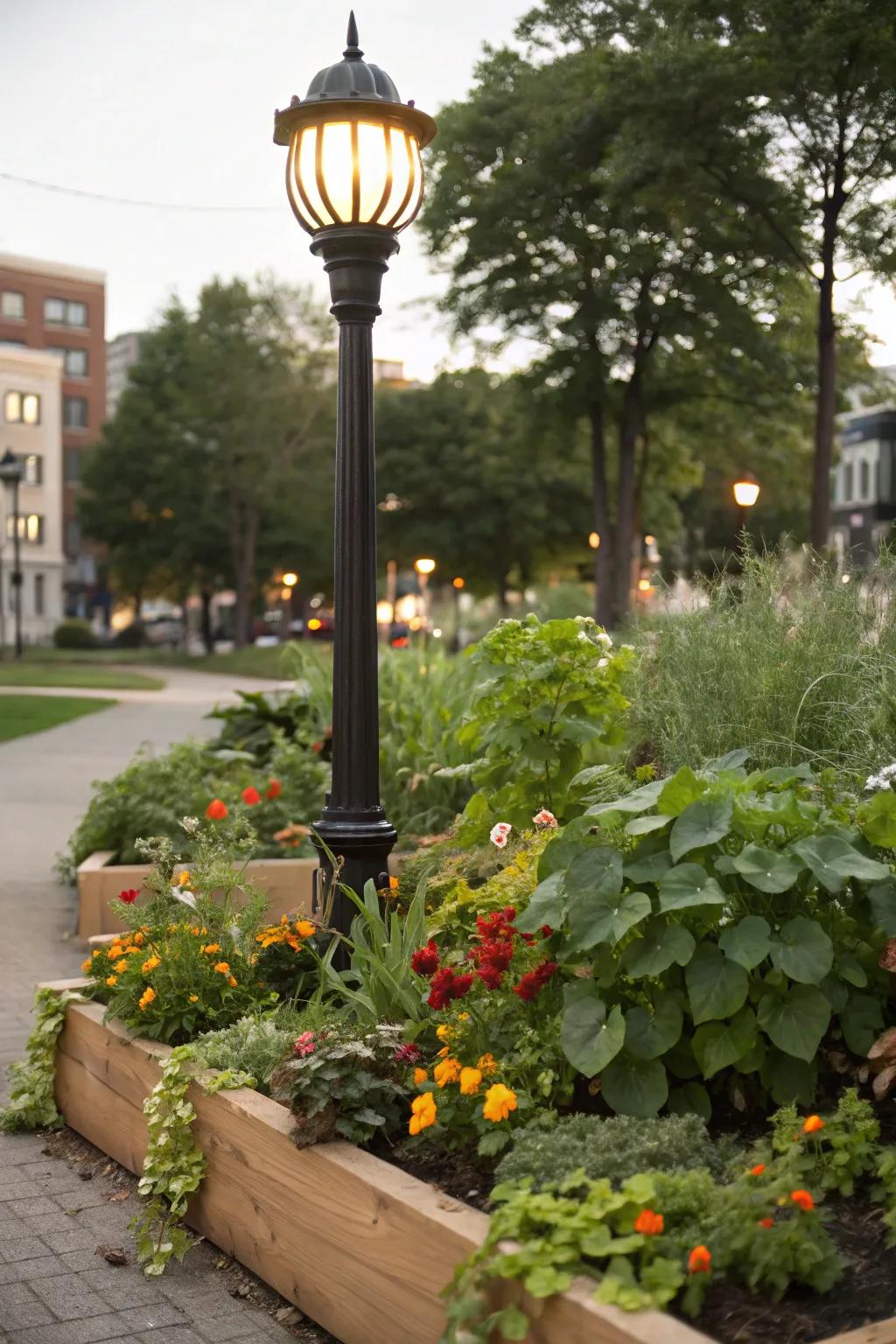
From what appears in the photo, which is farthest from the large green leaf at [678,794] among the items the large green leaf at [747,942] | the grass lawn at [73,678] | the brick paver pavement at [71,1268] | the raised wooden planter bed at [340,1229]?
the grass lawn at [73,678]

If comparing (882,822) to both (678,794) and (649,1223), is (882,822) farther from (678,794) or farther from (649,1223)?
(649,1223)

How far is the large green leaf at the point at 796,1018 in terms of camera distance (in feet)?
10.4

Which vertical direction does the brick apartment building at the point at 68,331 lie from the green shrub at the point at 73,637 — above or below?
above

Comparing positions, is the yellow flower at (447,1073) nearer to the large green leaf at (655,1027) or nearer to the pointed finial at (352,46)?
the large green leaf at (655,1027)

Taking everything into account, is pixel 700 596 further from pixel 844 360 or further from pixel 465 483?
pixel 465 483

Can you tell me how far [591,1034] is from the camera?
323 centimetres

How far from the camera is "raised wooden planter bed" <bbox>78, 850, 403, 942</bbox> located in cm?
710

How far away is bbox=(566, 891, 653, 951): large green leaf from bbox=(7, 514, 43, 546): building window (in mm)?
67611

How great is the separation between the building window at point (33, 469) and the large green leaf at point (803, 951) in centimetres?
6812

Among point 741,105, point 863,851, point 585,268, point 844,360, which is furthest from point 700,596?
point 844,360

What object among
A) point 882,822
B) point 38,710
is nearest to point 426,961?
point 882,822

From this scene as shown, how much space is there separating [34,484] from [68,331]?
15820 mm

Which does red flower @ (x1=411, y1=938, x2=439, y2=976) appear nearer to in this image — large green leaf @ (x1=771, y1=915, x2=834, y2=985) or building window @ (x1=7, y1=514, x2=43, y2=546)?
large green leaf @ (x1=771, y1=915, x2=834, y2=985)

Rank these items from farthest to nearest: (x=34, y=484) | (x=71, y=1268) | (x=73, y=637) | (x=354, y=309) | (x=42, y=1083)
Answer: (x=34, y=484), (x=73, y=637), (x=354, y=309), (x=42, y=1083), (x=71, y=1268)
